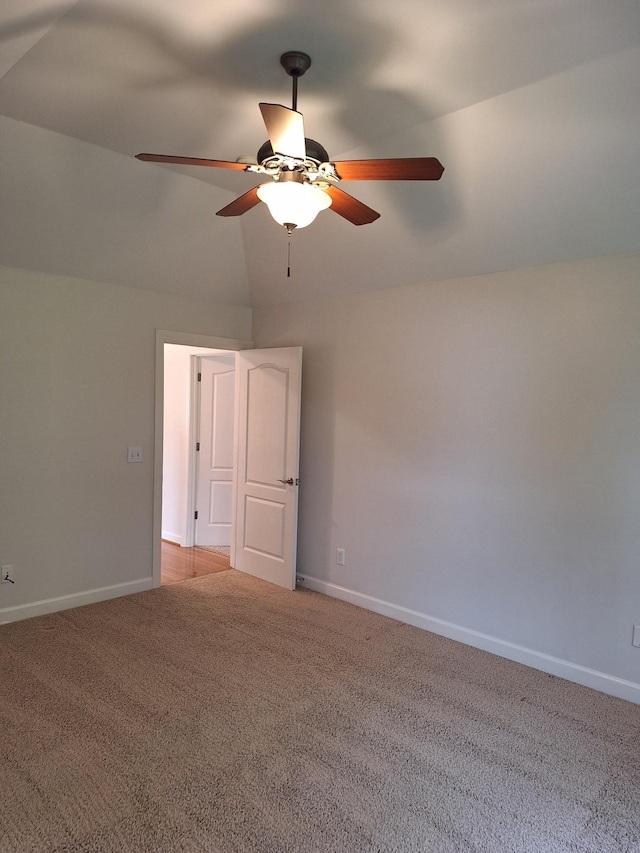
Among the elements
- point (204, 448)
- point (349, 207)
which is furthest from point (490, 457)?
point (204, 448)

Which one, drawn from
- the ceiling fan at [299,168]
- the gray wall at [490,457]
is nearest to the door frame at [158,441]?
the gray wall at [490,457]

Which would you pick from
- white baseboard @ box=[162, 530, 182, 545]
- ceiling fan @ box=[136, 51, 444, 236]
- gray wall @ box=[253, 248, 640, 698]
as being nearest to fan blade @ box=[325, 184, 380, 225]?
ceiling fan @ box=[136, 51, 444, 236]

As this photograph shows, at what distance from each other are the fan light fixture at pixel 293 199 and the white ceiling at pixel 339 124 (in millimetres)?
594

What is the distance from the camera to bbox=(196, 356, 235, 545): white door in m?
5.86

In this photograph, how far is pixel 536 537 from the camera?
335 centimetres

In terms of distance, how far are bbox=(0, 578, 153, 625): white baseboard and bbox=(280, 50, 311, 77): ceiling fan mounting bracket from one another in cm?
370

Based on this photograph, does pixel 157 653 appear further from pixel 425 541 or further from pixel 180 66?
pixel 180 66

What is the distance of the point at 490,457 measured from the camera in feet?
11.6

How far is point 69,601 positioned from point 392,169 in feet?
12.1

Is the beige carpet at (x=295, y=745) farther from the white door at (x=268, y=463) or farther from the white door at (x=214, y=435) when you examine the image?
the white door at (x=214, y=435)

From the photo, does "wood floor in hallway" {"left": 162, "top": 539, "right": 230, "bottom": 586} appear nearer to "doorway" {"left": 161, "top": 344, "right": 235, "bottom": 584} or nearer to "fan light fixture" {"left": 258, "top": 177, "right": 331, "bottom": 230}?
"doorway" {"left": 161, "top": 344, "right": 235, "bottom": 584}

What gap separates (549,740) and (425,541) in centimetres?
148

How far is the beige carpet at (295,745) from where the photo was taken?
6.68ft

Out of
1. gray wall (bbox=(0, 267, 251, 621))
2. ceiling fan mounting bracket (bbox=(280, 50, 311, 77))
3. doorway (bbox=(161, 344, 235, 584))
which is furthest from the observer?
Result: doorway (bbox=(161, 344, 235, 584))
